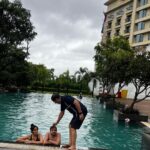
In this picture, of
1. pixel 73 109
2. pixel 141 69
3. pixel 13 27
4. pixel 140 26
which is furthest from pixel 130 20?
pixel 73 109

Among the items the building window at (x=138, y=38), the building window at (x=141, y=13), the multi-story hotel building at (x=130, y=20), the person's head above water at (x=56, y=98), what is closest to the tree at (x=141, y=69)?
the person's head above water at (x=56, y=98)

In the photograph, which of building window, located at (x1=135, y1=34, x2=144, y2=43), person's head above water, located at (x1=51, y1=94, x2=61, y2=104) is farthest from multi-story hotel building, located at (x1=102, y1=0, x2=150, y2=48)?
person's head above water, located at (x1=51, y1=94, x2=61, y2=104)

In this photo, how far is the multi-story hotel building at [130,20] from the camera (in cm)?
6938

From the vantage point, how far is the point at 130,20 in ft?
248

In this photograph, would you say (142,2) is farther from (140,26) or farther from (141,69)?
(141,69)

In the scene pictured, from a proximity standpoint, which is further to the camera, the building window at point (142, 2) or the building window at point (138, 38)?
the building window at point (142, 2)

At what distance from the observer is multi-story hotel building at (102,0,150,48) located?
6938 centimetres

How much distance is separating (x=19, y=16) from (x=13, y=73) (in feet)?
48.5

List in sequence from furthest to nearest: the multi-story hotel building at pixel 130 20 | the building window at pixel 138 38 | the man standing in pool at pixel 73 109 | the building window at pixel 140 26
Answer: the building window at pixel 140 26 < the building window at pixel 138 38 < the multi-story hotel building at pixel 130 20 < the man standing in pool at pixel 73 109

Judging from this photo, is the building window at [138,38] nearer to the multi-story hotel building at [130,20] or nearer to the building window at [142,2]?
the multi-story hotel building at [130,20]

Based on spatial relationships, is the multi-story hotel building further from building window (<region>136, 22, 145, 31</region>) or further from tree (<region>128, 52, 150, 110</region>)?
tree (<region>128, 52, 150, 110</region>)

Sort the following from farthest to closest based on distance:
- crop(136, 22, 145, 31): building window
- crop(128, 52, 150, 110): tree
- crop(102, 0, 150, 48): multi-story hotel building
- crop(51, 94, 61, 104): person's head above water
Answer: crop(136, 22, 145, 31): building window → crop(102, 0, 150, 48): multi-story hotel building → crop(128, 52, 150, 110): tree → crop(51, 94, 61, 104): person's head above water

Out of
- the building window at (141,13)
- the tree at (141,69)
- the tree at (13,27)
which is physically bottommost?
the tree at (141,69)

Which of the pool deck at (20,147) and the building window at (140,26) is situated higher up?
the building window at (140,26)
